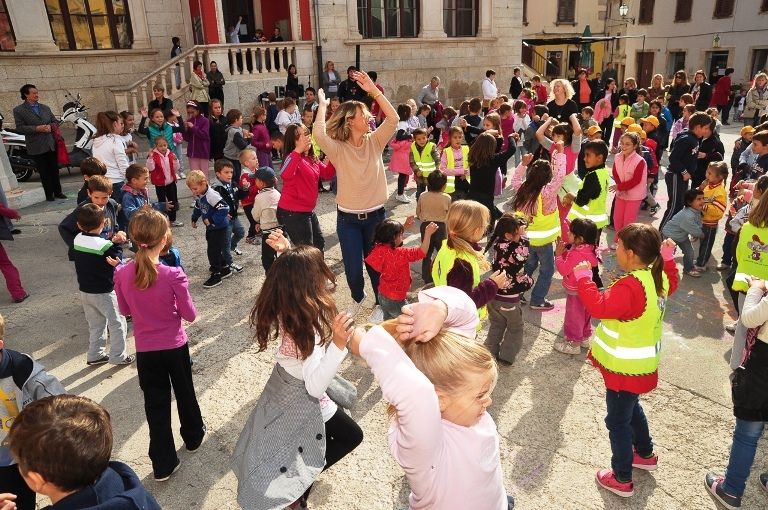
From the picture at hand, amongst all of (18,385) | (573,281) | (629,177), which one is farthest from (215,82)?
(18,385)

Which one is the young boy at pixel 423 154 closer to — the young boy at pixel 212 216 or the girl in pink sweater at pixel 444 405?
the young boy at pixel 212 216

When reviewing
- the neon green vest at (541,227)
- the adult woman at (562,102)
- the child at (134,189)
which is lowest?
the neon green vest at (541,227)

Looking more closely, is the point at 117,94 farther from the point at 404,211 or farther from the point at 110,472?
the point at 110,472

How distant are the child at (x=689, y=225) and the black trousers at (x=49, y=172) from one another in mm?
10035

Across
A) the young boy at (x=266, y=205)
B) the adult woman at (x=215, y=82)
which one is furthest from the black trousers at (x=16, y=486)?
the adult woman at (x=215, y=82)

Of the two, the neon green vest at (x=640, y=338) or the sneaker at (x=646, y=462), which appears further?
the sneaker at (x=646, y=462)

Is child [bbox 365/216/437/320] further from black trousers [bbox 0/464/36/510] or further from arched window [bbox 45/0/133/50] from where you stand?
arched window [bbox 45/0/133/50]

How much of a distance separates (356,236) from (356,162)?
0.69 m

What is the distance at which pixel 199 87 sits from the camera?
1319 centimetres

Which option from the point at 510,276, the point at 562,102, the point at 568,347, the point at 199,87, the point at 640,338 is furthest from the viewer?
the point at 199,87

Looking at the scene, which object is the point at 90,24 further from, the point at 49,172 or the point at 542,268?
the point at 542,268

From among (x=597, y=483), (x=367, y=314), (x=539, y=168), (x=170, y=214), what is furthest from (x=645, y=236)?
(x=170, y=214)

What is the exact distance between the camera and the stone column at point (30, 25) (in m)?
13.3

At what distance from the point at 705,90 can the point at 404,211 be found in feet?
37.0
